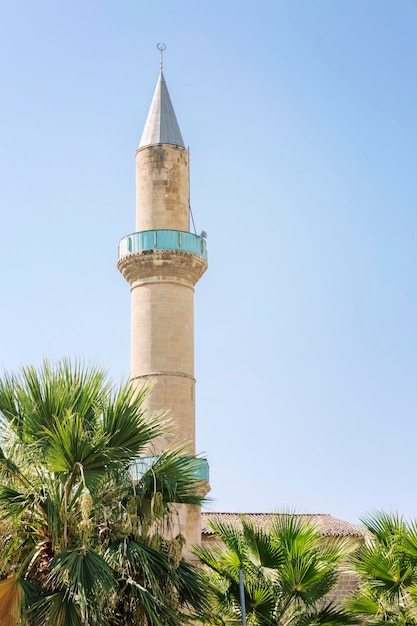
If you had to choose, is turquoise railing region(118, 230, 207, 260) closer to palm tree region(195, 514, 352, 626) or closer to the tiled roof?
the tiled roof

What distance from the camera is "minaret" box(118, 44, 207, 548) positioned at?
2217 cm

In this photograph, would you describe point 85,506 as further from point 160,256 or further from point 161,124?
point 161,124

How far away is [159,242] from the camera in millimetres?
22625

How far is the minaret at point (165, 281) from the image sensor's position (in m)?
22.2

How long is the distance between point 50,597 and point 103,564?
0.61 meters

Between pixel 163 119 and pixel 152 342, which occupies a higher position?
pixel 163 119

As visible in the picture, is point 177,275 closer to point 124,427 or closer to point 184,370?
point 184,370

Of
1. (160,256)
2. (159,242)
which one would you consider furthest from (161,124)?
(160,256)

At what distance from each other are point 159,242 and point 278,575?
38.6 feet

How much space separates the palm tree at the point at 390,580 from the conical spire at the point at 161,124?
1291 cm

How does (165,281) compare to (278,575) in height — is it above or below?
above

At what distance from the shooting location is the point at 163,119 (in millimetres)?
24031

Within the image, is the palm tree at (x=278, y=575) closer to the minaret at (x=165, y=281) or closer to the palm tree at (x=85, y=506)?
the palm tree at (x=85, y=506)

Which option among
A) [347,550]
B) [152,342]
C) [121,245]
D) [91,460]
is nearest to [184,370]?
[152,342]
